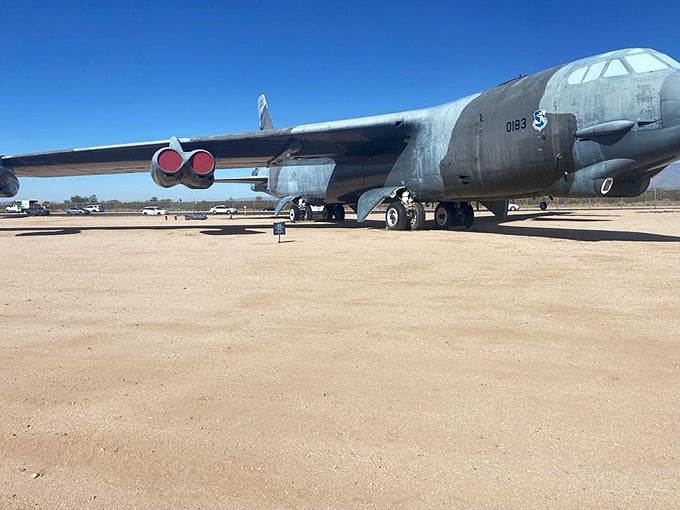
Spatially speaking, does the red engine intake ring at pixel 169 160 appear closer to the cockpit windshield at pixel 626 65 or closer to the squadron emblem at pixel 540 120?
the squadron emblem at pixel 540 120

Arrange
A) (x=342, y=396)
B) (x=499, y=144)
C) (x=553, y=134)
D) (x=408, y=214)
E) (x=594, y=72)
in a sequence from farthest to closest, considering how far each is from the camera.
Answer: (x=408, y=214) → (x=499, y=144) → (x=553, y=134) → (x=594, y=72) → (x=342, y=396)

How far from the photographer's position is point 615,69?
34.5 ft

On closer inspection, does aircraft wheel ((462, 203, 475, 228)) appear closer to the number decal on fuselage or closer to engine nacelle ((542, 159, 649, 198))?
the number decal on fuselage

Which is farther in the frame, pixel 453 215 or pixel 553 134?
pixel 453 215

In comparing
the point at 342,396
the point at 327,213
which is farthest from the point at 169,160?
the point at 342,396

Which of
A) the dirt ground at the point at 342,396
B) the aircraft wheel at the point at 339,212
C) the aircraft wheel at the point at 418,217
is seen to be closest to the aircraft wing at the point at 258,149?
the aircraft wheel at the point at 418,217

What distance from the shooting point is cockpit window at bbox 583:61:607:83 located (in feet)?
35.3

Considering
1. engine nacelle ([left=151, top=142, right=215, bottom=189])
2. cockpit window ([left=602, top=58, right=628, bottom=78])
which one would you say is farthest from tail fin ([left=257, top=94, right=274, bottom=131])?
cockpit window ([left=602, top=58, right=628, bottom=78])

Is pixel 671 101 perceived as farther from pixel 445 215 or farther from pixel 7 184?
pixel 7 184

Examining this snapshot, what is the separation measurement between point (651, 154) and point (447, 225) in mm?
8419

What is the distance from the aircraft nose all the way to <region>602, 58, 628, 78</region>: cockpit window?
3.26 feet

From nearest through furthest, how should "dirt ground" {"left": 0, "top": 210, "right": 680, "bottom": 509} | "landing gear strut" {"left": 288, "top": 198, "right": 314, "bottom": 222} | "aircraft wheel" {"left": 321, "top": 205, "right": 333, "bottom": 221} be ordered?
"dirt ground" {"left": 0, "top": 210, "right": 680, "bottom": 509}
"landing gear strut" {"left": 288, "top": 198, "right": 314, "bottom": 222}
"aircraft wheel" {"left": 321, "top": 205, "right": 333, "bottom": 221}

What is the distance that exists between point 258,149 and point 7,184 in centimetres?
928

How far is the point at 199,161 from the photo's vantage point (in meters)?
15.8
